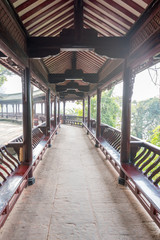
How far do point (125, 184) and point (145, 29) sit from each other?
3.17 m

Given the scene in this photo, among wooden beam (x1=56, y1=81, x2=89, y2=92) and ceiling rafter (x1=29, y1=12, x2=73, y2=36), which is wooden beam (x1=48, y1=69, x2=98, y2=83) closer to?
wooden beam (x1=56, y1=81, x2=89, y2=92)

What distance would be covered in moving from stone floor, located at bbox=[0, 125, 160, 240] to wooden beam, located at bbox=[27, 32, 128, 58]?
9.69ft

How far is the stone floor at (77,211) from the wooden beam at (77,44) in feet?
9.69

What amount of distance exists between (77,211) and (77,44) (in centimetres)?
315

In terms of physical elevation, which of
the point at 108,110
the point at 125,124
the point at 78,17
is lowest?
the point at 125,124

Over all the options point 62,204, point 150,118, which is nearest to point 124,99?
point 62,204

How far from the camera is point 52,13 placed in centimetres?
281

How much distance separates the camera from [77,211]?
8.60 ft

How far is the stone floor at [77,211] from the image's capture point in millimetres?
2166

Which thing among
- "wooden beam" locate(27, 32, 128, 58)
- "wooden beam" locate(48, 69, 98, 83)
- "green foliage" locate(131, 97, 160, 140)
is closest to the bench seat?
"wooden beam" locate(27, 32, 128, 58)

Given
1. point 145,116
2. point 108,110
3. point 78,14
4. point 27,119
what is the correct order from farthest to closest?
point 145,116 → point 108,110 → point 27,119 → point 78,14

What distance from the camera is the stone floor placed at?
2166mm

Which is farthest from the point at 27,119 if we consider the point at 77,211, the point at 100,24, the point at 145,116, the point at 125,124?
the point at 145,116

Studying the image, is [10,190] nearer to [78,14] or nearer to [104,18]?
[78,14]
